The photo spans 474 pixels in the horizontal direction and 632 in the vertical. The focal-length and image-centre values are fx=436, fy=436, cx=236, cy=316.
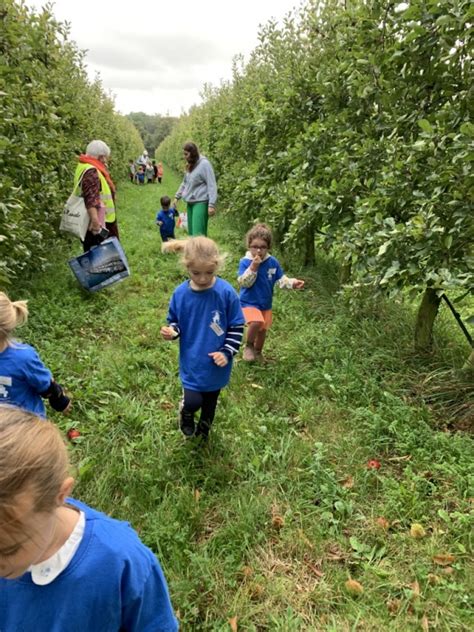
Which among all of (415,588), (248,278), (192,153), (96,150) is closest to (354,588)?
(415,588)

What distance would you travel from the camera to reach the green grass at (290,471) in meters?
2.26

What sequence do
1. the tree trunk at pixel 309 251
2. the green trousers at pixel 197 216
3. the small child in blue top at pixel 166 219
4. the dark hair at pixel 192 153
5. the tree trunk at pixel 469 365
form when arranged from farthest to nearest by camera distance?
the small child in blue top at pixel 166 219 < the green trousers at pixel 197 216 < the tree trunk at pixel 309 251 < the dark hair at pixel 192 153 < the tree trunk at pixel 469 365

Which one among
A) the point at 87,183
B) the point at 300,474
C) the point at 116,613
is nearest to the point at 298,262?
the point at 87,183

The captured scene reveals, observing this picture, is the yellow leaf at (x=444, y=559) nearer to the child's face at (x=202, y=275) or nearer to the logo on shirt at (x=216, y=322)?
the logo on shirt at (x=216, y=322)

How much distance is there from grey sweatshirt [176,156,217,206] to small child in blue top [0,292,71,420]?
5040 mm

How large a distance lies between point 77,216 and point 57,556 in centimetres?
529

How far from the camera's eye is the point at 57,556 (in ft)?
3.23

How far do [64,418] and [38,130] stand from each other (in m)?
3.85

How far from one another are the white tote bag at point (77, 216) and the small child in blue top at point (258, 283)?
2.44 meters

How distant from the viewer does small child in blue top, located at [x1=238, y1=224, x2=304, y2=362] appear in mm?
4160

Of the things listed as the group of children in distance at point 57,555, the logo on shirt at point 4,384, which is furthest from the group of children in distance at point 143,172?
the group of children in distance at point 57,555

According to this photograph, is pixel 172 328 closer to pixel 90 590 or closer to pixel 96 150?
pixel 90 590

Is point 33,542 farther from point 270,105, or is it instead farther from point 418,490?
point 270,105

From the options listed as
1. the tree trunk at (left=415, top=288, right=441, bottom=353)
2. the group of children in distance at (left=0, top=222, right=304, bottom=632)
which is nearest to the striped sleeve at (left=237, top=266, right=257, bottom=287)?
the tree trunk at (left=415, top=288, right=441, bottom=353)
